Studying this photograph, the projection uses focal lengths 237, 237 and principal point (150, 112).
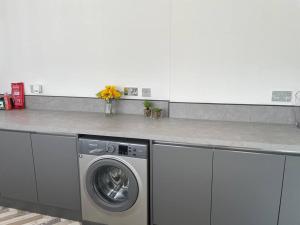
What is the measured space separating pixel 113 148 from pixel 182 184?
0.59 m

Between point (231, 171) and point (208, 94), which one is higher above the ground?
point (208, 94)

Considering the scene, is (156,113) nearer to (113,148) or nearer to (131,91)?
(131,91)

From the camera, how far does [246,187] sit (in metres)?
1.64

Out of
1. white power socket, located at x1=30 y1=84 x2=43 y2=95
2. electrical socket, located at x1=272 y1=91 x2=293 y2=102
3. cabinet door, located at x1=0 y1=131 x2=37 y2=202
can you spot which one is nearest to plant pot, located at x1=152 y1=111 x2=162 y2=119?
electrical socket, located at x1=272 y1=91 x2=293 y2=102

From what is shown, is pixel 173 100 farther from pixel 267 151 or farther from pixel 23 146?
pixel 23 146

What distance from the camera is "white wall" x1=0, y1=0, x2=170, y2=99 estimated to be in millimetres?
2316

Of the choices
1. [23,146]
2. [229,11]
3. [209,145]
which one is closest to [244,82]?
[229,11]

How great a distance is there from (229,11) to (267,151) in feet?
4.05

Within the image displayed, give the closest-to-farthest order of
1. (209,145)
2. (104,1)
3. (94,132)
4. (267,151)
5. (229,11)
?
(267,151) < (209,145) < (94,132) < (229,11) < (104,1)

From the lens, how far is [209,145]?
1.68 m

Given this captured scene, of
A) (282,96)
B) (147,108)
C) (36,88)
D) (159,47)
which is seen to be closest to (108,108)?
(147,108)

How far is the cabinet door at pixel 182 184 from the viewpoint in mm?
1719

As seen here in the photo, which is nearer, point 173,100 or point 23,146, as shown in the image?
point 23,146

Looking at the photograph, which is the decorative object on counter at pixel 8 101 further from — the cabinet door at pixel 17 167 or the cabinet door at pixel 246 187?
the cabinet door at pixel 246 187
